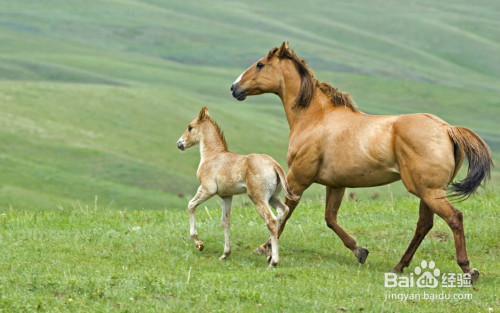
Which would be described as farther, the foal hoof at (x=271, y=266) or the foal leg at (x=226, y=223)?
the foal leg at (x=226, y=223)

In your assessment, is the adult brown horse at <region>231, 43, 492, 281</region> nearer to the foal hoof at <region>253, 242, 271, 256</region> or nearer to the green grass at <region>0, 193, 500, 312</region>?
the foal hoof at <region>253, 242, 271, 256</region>

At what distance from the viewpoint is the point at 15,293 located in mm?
8688

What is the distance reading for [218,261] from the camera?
36.7ft

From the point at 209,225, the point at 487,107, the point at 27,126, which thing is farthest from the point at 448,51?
the point at 209,225

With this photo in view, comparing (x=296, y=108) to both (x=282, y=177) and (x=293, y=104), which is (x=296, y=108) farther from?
(x=282, y=177)

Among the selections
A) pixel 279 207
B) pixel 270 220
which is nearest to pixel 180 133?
pixel 279 207

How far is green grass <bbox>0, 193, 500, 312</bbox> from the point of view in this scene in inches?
343

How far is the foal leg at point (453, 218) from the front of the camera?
10.3 meters

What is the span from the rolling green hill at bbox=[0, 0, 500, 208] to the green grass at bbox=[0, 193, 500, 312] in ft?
10.2

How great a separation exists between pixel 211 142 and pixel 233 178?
1.10m

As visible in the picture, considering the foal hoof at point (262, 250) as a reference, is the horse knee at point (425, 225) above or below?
above

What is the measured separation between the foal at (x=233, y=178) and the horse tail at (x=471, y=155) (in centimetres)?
220

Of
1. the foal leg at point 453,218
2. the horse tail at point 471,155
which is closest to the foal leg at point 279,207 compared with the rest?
the foal leg at point 453,218

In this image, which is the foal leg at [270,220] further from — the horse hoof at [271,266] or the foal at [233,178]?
the horse hoof at [271,266]
